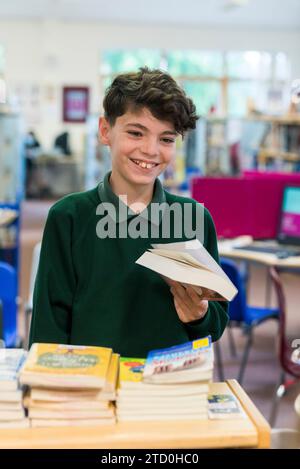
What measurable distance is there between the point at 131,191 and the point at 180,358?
0.45 metres

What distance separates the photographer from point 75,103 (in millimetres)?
13586

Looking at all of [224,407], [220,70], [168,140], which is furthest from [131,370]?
[220,70]

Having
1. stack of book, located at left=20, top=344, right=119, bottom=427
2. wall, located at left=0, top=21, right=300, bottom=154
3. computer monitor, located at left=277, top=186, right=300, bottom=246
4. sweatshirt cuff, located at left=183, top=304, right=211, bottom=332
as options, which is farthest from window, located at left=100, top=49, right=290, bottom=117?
stack of book, located at left=20, top=344, right=119, bottom=427

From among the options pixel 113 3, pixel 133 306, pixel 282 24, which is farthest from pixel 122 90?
pixel 282 24

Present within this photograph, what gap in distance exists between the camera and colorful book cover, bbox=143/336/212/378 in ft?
3.89

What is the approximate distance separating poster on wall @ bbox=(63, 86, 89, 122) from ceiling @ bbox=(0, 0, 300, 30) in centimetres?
132

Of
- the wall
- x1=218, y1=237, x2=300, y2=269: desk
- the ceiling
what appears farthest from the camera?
the wall

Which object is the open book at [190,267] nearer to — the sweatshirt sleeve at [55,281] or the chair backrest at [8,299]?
the sweatshirt sleeve at [55,281]

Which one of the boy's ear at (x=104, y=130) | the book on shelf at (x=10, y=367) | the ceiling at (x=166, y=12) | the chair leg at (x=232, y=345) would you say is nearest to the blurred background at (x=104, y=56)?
the ceiling at (x=166, y=12)

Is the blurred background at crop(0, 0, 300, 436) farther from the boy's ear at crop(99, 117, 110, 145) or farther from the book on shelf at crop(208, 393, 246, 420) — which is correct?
the book on shelf at crop(208, 393, 246, 420)

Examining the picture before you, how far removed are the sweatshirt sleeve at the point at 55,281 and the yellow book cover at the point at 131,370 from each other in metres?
0.22

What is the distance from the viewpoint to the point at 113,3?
12.0 meters

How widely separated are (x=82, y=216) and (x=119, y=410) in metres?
0.45

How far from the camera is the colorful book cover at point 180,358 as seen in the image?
3.89 feet
